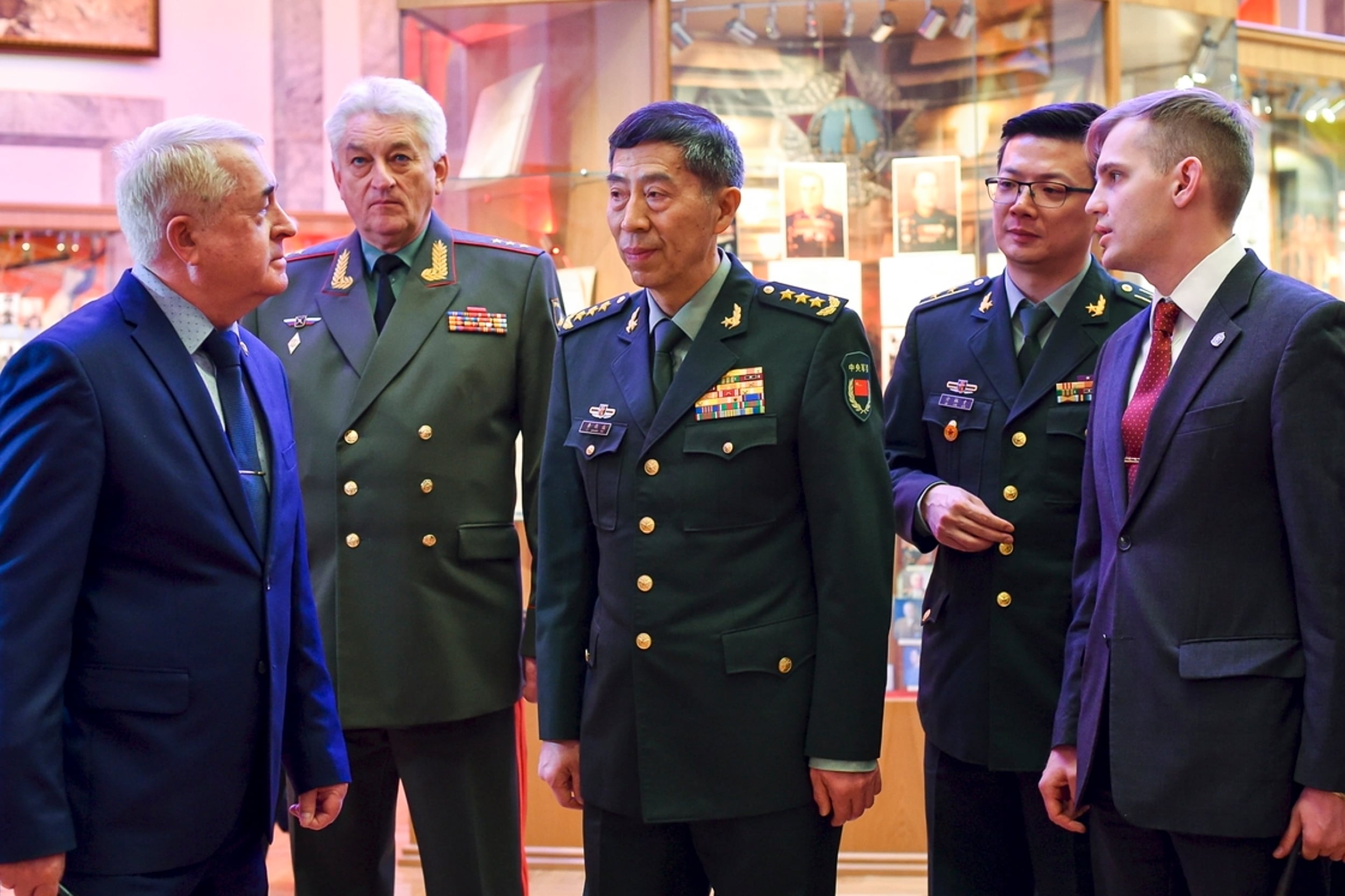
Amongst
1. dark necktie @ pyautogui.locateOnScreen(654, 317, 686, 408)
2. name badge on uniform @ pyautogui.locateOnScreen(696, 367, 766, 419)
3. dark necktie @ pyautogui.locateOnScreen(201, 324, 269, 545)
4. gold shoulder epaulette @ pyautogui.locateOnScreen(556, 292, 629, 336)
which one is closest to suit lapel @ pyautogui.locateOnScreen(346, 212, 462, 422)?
gold shoulder epaulette @ pyautogui.locateOnScreen(556, 292, 629, 336)

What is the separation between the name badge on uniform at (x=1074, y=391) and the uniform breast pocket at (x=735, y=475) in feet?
2.04

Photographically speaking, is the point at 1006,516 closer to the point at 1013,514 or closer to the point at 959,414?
the point at 1013,514

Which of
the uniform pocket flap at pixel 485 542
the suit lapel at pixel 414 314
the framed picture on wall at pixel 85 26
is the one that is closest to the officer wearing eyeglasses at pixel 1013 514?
the uniform pocket flap at pixel 485 542

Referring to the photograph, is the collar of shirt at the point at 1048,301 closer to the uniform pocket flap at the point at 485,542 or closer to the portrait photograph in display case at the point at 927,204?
the uniform pocket flap at the point at 485,542

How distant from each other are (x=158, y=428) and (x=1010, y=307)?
1565mm

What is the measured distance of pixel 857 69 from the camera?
400 centimetres

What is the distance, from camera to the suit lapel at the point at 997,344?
2.48 meters

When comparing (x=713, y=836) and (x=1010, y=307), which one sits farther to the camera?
(x=1010, y=307)

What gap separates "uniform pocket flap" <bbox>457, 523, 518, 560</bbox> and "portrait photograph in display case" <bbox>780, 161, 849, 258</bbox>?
168 centimetres

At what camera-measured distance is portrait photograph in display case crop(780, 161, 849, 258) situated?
13.2 ft

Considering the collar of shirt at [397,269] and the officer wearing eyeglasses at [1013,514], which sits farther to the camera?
the collar of shirt at [397,269]

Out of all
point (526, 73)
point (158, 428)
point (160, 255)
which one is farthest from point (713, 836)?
point (526, 73)

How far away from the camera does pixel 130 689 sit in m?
1.80

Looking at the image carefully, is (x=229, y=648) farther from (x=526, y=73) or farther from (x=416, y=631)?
(x=526, y=73)
